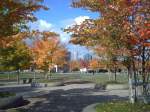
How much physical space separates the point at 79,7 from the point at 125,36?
102 inches

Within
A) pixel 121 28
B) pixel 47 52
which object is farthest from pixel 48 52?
pixel 121 28

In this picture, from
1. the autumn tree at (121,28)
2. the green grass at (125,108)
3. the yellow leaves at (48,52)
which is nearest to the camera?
the green grass at (125,108)

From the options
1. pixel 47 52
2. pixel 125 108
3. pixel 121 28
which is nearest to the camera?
pixel 125 108

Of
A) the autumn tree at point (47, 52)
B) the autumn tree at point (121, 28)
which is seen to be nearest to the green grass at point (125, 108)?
the autumn tree at point (121, 28)

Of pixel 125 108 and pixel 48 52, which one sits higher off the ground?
pixel 48 52

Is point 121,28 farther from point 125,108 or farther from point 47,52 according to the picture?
point 47,52

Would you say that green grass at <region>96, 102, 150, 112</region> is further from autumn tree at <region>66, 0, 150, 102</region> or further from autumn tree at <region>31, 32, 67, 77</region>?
autumn tree at <region>31, 32, 67, 77</region>

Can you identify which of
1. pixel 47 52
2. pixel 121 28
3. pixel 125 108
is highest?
pixel 47 52

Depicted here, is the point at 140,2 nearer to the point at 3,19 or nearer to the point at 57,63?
the point at 3,19

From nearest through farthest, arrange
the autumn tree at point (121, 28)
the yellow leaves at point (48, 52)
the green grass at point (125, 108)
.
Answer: the green grass at point (125, 108), the autumn tree at point (121, 28), the yellow leaves at point (48, 52)

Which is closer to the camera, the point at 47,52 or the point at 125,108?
the point at 125,108

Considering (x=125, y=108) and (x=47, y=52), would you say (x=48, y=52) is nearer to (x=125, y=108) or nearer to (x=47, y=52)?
(x=47, y=52)

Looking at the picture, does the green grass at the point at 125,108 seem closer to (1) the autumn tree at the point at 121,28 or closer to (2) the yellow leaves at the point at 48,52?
(1) the autumn tree at the point at 121,28

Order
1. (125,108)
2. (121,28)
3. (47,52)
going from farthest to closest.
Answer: (47,52), (121,28), (125,108)
